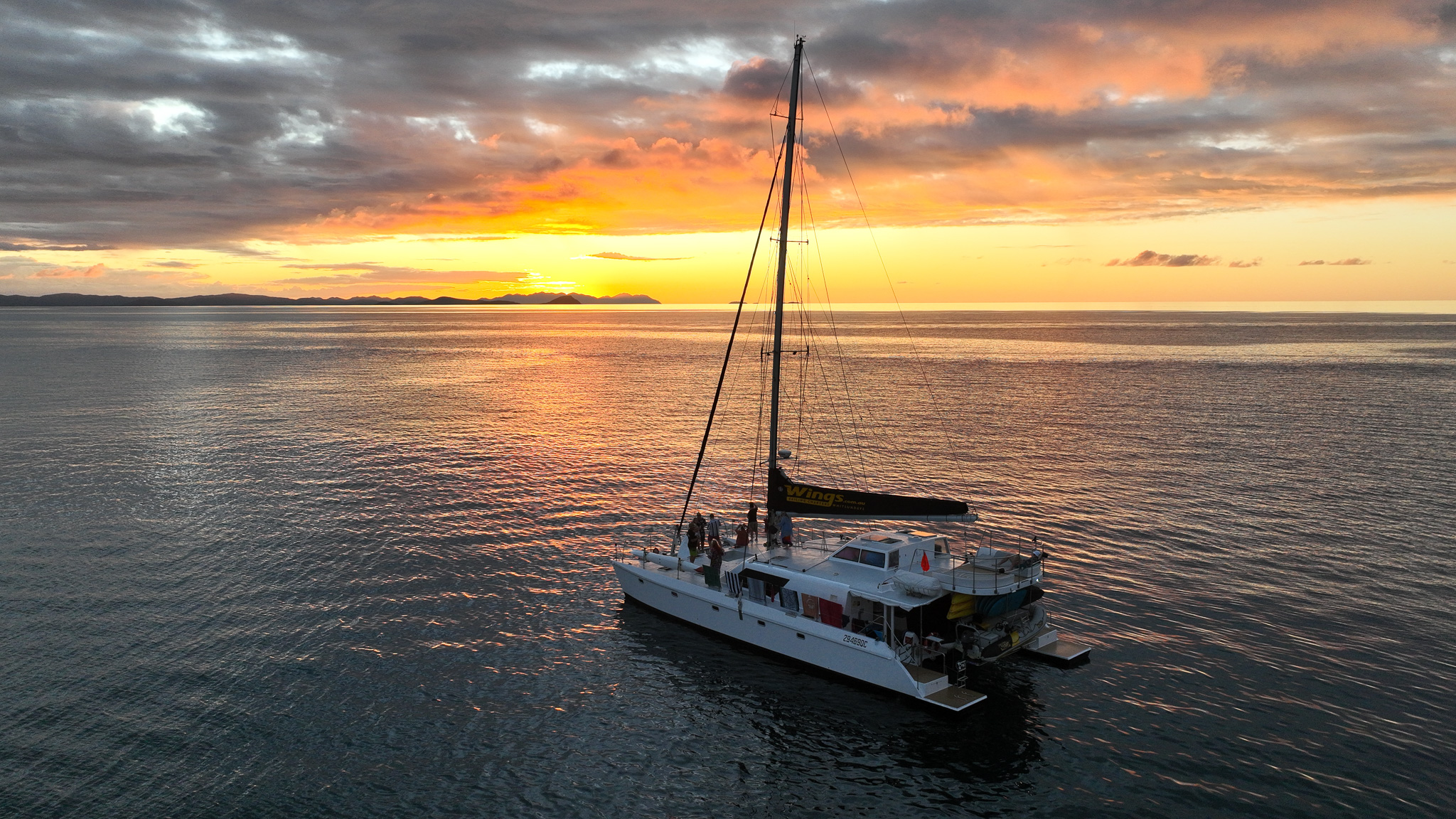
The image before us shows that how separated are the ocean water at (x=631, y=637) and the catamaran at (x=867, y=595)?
1049 millimetres

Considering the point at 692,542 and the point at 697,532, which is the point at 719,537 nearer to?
the point at 697,532

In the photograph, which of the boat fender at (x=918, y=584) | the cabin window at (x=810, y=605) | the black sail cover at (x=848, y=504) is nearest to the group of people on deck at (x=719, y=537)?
the black sail cover at (x=848, y=504)

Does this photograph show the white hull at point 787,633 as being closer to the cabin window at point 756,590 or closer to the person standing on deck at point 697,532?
the cabin window at point 756,590

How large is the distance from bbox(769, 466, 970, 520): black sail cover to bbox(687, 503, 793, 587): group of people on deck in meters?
0.61

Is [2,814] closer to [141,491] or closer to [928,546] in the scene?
[928,546]

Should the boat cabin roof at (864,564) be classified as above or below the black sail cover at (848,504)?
below

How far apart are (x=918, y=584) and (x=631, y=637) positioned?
10795 millimetres

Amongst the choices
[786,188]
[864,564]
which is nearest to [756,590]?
[864,564]

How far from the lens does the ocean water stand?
19219 millimetres

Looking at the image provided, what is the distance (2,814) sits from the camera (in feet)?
58.1

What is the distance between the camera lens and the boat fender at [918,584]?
2333 centimetres

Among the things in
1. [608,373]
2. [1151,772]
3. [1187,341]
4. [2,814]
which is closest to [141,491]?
[2,814]

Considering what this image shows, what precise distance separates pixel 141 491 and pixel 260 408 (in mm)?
36341

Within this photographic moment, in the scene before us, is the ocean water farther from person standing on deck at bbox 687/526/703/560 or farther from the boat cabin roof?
the boat cabin roof
